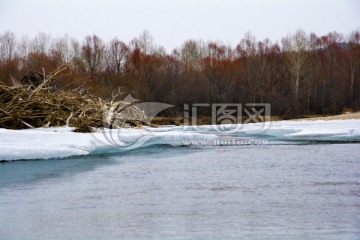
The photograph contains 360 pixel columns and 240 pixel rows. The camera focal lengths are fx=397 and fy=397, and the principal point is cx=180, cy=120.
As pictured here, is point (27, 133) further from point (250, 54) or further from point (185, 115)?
point (250, 54)

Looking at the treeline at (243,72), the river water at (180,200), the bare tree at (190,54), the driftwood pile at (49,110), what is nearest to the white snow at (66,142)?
the river water at (180,200)

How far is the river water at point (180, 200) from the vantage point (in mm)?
2418

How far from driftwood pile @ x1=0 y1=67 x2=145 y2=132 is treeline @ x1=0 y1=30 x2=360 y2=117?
21777mm

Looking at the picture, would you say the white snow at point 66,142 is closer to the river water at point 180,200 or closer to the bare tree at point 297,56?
the river water at point 180,200

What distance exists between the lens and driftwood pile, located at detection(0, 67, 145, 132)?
8062mm

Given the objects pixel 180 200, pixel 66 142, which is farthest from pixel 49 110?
pixel 180 200

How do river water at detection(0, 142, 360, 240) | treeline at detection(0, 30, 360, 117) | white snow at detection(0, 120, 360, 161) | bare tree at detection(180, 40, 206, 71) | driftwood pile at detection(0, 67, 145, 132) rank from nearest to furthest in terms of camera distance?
river water at detection(0, 142, 360, 240), white snow at detection(0, 120, 360, 161), driftwood pile at detection(0, 67, 145, 132), treeline at detection(0, 30, 360, 117), bare tree at detection(180, 40, 206, 71)

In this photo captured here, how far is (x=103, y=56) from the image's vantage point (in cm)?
3656

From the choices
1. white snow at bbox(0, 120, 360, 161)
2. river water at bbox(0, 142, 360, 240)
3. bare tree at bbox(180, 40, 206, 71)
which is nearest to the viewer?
river water at bbox(0, 142, 360, 240)

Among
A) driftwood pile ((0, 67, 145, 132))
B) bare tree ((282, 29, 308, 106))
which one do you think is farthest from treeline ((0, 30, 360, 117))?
driftwood pile ((0, 67, 145, 132))

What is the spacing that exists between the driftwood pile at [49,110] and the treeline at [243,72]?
21.8 metres

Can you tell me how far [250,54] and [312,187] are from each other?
3501 cm

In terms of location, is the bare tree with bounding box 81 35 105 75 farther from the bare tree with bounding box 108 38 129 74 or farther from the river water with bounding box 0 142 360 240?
the river water with bounding box 0 142 360 240

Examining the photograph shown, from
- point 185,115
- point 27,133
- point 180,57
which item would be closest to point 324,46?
point 180,57
